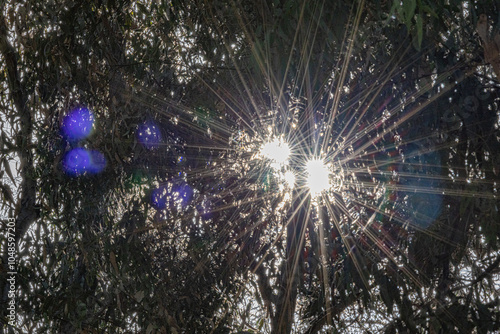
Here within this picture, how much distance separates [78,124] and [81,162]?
20 centimetres

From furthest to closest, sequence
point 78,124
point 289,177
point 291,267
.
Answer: point 78,124 < point 289,177 < point 291,267

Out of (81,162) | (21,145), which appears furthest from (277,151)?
(21,145)

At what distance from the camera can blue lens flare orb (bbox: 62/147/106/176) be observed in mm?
3197

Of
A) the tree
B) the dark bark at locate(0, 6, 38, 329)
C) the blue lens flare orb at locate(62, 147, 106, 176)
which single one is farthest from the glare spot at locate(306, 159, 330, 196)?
the dark bark at locate(0, 6, 38, 329)

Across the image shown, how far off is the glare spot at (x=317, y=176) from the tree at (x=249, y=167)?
0.01 meters

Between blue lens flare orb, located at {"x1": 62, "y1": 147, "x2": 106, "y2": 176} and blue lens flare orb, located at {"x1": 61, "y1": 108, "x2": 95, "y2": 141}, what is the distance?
8 cm

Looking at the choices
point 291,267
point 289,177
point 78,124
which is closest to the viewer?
point 291,267

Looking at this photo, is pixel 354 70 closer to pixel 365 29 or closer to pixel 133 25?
pixel 365 29

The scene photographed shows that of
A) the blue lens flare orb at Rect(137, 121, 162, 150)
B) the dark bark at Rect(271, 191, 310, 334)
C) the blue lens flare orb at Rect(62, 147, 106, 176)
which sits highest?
the blue lens flare orb at Rect(137, 121, 162, 150)

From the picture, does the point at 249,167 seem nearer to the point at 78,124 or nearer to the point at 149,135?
the point at 149,135

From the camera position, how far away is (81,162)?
126 inches

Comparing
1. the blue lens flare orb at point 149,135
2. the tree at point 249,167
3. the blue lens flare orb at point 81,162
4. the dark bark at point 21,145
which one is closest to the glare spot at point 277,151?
the tree at point 249,167

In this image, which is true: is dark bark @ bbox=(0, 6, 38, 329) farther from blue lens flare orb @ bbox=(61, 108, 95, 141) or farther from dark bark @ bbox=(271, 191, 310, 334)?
dark bark @ bbox=(271, 191, 310, 334)

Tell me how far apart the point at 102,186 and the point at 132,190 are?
167mm
